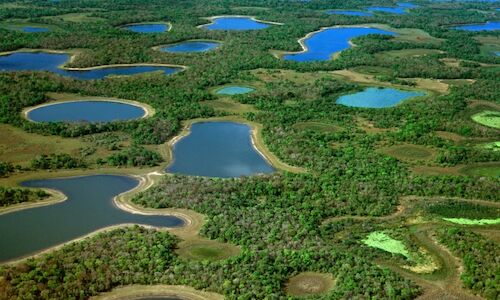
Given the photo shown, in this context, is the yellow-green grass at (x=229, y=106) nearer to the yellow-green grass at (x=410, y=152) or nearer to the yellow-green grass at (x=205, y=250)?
the yellow-green grass at (x=410, y=152)

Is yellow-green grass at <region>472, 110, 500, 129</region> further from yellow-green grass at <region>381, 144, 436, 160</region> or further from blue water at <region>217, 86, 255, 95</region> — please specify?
blue water at <region>217, 86, 255, 95</region>

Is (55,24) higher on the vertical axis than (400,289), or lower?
higher

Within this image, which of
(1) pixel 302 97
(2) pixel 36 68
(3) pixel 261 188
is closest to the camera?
(3) pixel 261 188

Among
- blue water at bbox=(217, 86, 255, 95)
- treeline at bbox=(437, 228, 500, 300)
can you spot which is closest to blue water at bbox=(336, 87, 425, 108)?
blue water at bbox=(217, 86, 255, 95)

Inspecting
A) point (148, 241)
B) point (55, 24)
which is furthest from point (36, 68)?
point (148, 241)

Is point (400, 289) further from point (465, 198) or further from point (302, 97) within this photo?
point (302, 97)
